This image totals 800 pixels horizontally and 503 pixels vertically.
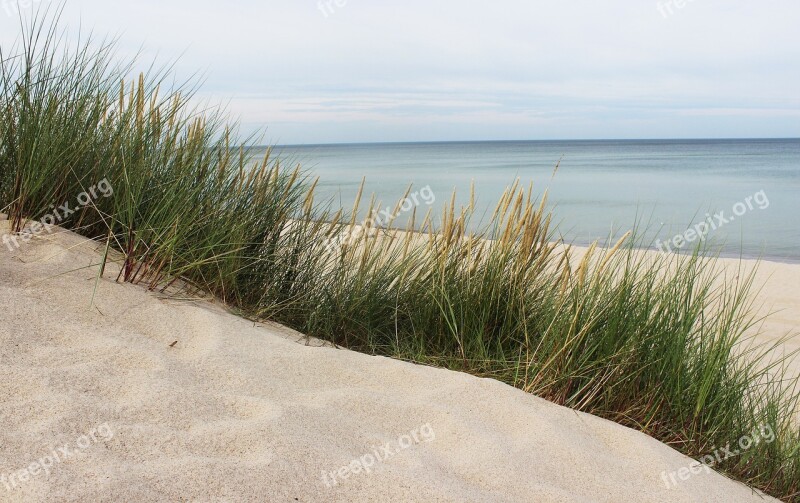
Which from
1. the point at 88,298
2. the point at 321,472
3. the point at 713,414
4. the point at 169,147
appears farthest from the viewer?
the point at 169,147

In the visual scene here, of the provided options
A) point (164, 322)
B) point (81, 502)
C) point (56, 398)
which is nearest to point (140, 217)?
point (164, 322)

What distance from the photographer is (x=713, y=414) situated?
2.64m

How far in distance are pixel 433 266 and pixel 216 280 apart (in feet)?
3.27

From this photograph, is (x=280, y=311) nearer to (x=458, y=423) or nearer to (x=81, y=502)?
(x=458, y=423)

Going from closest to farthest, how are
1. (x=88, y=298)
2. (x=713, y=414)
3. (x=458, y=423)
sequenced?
1. (x=458, y=423)
2. (x=88, y=298)
3. (x=713, y=414)

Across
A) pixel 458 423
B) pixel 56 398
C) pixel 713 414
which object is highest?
pixel 56 398
